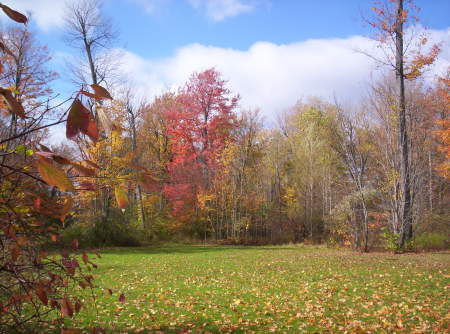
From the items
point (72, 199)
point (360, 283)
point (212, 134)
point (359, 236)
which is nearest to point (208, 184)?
point (212, 134)

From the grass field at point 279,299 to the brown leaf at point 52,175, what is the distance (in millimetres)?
3749

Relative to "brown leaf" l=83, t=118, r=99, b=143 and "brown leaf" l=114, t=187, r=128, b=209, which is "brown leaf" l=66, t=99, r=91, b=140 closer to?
"brown leaf" l=83, t=118, r=99, b=143

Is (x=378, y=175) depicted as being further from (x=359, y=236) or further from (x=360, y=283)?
(x=360, y=283)

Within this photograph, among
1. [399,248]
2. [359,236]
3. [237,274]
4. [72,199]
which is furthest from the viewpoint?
[359,236]

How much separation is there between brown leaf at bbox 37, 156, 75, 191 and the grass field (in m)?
3.75

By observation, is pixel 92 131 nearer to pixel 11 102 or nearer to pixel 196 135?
pixel 11 102

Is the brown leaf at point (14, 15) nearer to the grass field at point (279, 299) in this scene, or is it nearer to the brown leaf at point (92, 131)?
the brown leaf at point (92, 131)

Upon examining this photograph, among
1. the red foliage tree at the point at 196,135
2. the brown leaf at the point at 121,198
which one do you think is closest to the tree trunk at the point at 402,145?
the red foliage tree at the point at 196,135

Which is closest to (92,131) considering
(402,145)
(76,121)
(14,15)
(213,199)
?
(76,121)

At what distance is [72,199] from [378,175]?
60.7 feet

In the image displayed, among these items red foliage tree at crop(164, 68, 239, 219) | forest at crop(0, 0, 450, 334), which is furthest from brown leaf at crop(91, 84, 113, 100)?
red foliage tree at crop(164, 68, 239, 219)

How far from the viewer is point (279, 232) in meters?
22.5

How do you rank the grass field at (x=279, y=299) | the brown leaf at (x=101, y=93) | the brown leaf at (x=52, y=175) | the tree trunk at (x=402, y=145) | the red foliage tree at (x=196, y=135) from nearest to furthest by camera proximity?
the brown leaf at (x=52, y=175)
the brown leaf at (x=101, y=93)
the grass field at (x=279, y=299)
the tree trunk at (x=402, y=145)
the red foliage tree at (x=196, y=135)

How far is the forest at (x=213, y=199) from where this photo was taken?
1.35 m
